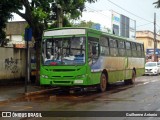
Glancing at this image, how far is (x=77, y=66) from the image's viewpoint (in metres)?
16.6

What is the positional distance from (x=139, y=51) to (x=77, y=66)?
1100 cm

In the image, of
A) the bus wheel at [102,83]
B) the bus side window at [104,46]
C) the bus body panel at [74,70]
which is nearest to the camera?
the bus body panel at [74,70]

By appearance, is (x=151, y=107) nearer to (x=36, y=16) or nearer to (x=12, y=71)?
→ (x=36, y=16)

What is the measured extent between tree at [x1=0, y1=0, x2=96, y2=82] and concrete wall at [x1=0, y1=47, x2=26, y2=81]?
72.2 inches

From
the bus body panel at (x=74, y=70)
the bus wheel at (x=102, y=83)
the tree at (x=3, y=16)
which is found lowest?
the bus wheel at (x=102, y=83)

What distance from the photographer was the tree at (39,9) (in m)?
18.5

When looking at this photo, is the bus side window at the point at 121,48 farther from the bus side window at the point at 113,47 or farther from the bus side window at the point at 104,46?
the bus side window at the point at 104,46

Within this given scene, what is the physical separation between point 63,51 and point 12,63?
5.63 metres

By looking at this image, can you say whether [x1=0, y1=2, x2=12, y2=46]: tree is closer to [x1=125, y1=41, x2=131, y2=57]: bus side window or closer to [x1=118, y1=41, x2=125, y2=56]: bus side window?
[x1=118, y1=41, x2=125, y2=56]: bus side window

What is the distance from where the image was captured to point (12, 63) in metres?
21.6

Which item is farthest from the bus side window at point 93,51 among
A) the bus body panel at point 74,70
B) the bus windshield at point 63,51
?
the bus windshield at point 63,51

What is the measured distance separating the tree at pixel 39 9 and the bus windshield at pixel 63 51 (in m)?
2.44

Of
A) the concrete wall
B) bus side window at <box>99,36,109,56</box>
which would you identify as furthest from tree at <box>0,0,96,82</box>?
bus side window at <box>99,36,109,56</box>

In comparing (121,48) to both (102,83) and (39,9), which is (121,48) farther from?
(39,9)
